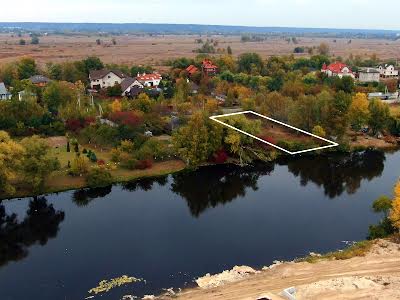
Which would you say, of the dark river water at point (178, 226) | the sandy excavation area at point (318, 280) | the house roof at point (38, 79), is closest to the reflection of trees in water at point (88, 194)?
the dark river water at point (178, 226)

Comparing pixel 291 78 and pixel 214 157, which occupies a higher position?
pixel 291 78

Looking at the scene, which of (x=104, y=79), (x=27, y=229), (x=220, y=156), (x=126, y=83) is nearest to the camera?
(x=27, y=229)

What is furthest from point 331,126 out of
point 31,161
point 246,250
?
point 31,161

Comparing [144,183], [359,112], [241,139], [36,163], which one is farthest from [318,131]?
[36,163]

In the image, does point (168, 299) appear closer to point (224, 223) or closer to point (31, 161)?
point (224, 223)

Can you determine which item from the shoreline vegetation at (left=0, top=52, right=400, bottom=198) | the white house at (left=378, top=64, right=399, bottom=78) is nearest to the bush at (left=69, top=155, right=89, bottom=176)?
the shoreline vegetation at (left=0, top=52, right=400, bottom=198)

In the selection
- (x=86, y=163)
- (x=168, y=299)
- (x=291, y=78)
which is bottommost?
(x=168, y=299)

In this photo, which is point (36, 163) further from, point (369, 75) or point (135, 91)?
point (369, 75)
